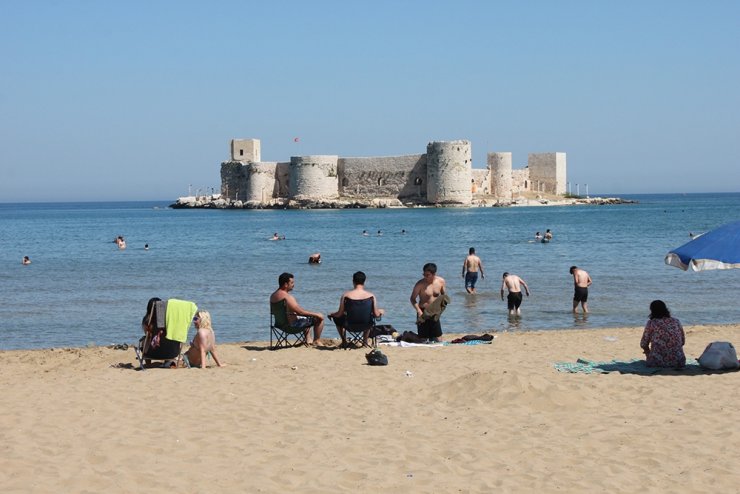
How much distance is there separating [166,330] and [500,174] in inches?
2575

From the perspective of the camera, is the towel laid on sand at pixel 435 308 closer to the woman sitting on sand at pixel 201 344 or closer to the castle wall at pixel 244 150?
the woman sitting on sand at pixel 201 344

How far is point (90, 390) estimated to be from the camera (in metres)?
7.60

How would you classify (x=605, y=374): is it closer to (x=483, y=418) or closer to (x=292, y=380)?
(x=483, y=418)

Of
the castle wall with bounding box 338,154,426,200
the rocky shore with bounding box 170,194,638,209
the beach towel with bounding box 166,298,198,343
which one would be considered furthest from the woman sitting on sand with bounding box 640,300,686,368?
the castle wall with bounding box 338,154,426,200

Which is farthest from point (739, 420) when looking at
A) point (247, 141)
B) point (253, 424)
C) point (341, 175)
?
point (247, 141)

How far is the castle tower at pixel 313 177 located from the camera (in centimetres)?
6944

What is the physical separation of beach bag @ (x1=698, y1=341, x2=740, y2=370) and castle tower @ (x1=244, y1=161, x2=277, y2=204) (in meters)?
65.5

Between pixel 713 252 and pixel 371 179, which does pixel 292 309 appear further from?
pixel 371 179

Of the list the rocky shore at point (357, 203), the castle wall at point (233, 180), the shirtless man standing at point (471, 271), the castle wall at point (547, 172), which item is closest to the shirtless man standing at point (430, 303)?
the shirtless man standing at point (471, 271)

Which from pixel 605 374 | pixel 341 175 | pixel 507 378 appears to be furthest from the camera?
pixel 341 175

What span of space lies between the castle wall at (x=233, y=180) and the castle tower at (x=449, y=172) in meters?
16.6

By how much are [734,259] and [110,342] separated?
7.90 meters

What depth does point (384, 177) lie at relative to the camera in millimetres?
71375

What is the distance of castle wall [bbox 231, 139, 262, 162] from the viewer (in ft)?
249
